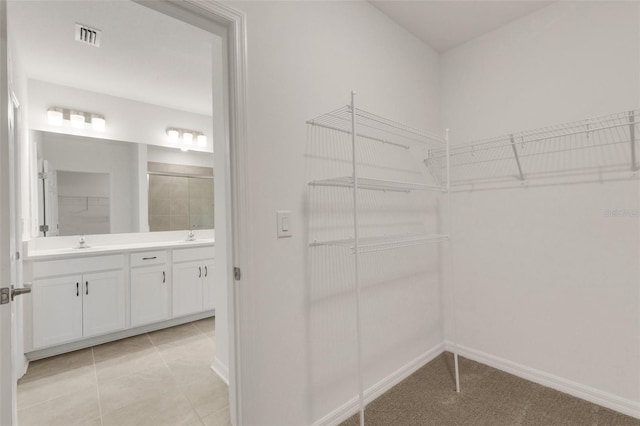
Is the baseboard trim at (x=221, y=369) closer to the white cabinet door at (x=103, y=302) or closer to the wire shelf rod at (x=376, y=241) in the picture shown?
the white cabinet door at (x=103, y=302)

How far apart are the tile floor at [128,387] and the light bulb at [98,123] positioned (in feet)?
7.10

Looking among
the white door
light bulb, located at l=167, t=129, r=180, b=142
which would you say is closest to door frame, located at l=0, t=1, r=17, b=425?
the white door

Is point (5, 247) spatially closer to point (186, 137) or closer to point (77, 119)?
point (77, 119)

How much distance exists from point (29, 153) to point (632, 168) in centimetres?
453

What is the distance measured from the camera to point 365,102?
191 centimetres

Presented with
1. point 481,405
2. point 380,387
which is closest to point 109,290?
point 380,387

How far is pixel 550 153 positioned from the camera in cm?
198

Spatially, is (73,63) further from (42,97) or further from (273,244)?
(273,244)

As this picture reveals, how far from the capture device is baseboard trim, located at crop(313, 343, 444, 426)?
5.38 feet

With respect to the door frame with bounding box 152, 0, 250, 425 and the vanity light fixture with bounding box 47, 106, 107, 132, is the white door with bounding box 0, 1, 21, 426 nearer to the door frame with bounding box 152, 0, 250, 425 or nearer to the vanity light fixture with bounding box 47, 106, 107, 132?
the door frame with bounding box 152, 0, 250, 425

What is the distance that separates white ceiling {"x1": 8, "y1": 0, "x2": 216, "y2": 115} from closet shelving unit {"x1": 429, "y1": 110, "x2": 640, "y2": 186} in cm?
217

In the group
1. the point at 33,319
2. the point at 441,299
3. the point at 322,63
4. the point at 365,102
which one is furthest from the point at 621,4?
the point at 33,319

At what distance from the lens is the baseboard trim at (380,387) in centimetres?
164

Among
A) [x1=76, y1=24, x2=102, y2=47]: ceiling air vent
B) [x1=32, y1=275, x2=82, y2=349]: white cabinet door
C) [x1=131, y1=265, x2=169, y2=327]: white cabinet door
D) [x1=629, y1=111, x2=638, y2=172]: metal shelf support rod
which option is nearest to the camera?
[x1=629, y1=111, x2=638, y2=172]: metal shelf support rod
